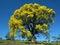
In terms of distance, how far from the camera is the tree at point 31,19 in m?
48.4

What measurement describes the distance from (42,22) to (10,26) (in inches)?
308

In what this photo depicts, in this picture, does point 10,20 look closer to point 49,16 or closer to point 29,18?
point 29,18

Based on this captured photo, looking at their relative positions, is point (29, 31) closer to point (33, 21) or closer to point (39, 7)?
point (33, 21)

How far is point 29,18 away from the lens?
4859cm

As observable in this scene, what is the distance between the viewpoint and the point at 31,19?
49000 mm

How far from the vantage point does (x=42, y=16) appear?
161 feet

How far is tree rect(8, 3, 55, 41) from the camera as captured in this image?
1906 inches

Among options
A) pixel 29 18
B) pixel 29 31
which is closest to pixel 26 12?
pixel 29 18

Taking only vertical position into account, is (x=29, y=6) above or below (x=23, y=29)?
above

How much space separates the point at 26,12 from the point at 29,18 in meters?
1.65

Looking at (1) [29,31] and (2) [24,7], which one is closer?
(1) [29,31]

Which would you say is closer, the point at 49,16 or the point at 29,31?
the point at 29,31

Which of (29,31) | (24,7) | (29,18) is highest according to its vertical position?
(24,7)

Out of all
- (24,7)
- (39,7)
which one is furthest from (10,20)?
(39,7)
